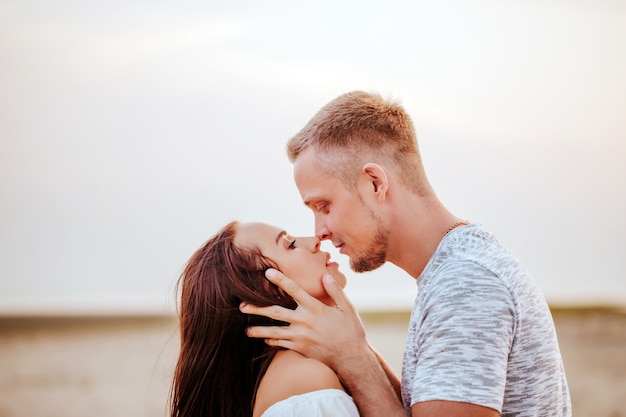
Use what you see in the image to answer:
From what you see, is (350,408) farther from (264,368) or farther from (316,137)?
(316,137)

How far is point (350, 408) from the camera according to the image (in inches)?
108

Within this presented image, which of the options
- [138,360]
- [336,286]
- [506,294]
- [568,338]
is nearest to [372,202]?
[336,286]

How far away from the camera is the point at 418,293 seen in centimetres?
286

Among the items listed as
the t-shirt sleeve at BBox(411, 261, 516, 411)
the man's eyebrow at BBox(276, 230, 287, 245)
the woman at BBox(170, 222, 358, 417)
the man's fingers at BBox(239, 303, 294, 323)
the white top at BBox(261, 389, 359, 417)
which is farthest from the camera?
the man's eyebrow at BBox(276, 230, 287, 245)

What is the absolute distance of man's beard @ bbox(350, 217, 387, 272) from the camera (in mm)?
3162

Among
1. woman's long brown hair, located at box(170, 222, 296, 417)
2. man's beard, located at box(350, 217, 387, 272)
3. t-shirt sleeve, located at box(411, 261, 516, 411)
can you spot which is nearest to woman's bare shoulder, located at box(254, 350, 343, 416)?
woman's long brown hair, located at box(170, 222, 296, 417)

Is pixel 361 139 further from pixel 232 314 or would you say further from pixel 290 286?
pixel 232 314

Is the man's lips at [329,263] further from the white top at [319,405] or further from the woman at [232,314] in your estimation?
the white top at [319,405]

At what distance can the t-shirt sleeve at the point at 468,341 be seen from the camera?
2.40 m

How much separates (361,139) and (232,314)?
92cm

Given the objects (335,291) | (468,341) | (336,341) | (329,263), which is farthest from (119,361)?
(468,341)

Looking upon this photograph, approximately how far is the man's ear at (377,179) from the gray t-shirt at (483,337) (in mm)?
441

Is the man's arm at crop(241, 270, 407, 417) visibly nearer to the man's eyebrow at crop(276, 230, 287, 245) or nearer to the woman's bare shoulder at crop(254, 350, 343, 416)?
the woman's bare shoulder at crop(254, 350, 343, 416)

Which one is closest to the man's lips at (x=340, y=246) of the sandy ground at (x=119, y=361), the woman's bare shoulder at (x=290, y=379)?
A: the woman's bare shoulder at (x=290, y=379)
